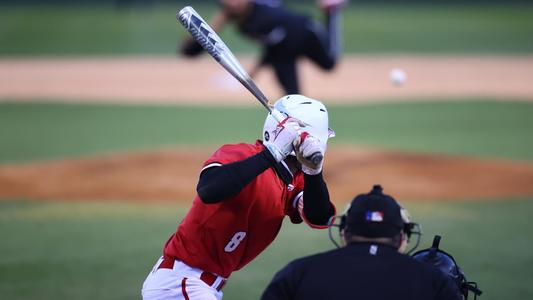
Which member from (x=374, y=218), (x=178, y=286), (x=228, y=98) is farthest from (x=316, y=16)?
(x=374, y=218)

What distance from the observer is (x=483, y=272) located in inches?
319

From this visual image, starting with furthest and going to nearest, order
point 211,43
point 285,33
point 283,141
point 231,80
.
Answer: point 231,80 < point 285,33 < point 211,43 < point 283,141

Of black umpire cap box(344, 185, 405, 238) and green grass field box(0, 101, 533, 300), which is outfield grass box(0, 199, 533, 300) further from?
black umpire cap box(344, 185, 405, 238)

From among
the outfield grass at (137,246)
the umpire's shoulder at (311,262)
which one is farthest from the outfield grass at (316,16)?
the umpire's shoulder at (311,262)

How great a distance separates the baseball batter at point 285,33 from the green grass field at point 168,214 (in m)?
2.24

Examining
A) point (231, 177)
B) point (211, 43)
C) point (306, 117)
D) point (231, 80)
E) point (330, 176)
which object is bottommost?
point (231, 177)

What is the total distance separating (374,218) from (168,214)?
266 inches

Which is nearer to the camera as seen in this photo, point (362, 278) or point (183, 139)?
point (362, 278)

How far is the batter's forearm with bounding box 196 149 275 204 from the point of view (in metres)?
4.52

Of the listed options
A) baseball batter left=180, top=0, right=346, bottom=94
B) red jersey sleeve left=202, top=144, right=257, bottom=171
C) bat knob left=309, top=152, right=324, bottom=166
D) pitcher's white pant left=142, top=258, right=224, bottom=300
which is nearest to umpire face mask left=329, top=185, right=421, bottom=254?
bat knob left=309, top=152, right=324, bottom=166

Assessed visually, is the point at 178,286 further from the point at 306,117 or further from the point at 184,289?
the point at 306,117

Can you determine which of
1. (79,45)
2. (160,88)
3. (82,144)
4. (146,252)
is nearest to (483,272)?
(146,252)

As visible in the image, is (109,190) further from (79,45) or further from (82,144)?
(79,45)

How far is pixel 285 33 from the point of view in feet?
38.3
